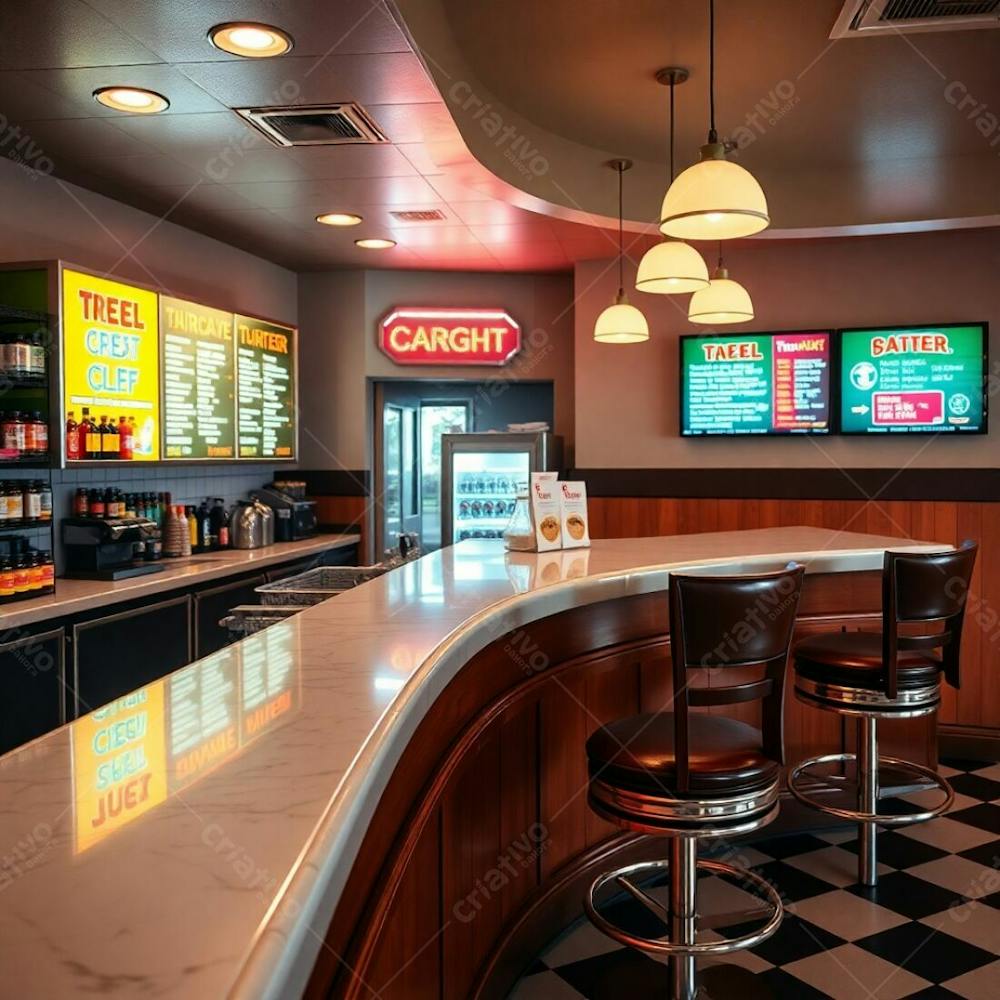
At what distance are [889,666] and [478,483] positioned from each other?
372 centimetres

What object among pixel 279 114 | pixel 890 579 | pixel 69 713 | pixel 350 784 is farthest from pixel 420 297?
pixel 350 784

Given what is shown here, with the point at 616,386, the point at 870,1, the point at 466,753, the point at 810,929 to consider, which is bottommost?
the point at 810,929

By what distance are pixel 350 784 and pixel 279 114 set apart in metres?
2.98

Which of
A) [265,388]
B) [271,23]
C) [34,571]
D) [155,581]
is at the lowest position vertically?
[155,581]

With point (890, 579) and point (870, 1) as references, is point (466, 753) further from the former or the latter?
point (870, 1)

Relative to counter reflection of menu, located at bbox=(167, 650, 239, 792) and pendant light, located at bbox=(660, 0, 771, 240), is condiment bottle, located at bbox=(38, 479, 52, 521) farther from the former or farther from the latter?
pendant light, located at bbox=(660, 0, 771, 240)

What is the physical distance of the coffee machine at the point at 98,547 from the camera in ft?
13.4

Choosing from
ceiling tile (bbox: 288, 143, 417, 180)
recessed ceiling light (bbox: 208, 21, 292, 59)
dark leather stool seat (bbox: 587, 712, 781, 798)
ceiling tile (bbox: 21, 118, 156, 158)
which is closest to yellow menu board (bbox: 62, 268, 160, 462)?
ceiling tile (bbox: 21, 118, 156, 158)

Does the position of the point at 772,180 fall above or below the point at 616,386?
above

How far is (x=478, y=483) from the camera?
627 cm

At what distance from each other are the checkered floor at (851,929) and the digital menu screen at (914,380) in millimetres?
2285

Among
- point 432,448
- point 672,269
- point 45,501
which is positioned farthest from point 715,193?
point 432,448

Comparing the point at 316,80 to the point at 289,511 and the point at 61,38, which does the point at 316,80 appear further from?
the point at 289,511

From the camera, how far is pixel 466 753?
6.56ft
